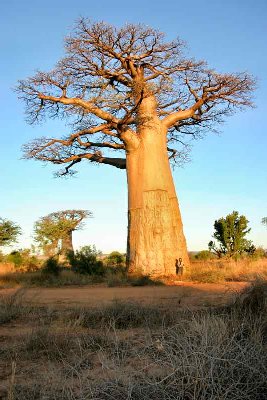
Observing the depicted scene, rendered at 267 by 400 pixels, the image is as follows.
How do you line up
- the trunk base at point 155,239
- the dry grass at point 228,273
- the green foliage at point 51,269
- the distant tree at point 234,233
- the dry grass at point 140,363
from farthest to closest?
the distant tree at point 234,233 < the green foliage at point 51,269 < the trunk base at point 155,239 < the dry grass at point 228,273 < the dry grass at point 140,363

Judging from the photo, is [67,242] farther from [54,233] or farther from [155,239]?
[155,239]

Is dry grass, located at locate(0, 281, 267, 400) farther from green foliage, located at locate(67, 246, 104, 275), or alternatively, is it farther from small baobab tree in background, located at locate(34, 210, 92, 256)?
small baobab tree in background, located at locate(34, 210, 92, 256)

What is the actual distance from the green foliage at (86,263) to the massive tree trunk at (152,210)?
1714 mm

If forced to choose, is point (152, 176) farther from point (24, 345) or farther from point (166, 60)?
point (24, 345)

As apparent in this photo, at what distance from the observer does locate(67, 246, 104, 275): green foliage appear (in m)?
13.1

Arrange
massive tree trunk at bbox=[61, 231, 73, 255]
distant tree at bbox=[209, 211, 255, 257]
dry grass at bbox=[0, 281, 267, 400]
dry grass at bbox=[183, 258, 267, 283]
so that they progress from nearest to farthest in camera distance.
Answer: dry grass at bbox=[0, 281, 267, 400] < dry grass at bbox=[183, 258, 267, 283] < distant tree at bbox=[209, 211, 255, 257] < massive tree trunk at bbox=[61, 231, 73, 255]

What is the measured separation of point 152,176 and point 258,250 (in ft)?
26.0

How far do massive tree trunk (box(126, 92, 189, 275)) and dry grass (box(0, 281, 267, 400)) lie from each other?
685 centimetres

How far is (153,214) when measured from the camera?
37.9 ft

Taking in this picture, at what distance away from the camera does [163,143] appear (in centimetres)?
1227

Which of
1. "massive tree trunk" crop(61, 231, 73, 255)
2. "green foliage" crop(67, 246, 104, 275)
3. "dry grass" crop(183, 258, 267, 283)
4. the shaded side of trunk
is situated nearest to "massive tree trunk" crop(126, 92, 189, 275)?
the shaded side of trunk

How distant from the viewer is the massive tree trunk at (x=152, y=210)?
11.3 meters

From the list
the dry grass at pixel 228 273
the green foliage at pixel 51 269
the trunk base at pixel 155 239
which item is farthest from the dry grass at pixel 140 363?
the green foliage at pixel 51 269

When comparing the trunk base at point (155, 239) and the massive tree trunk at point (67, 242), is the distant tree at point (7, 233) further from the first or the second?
the trunk base at point (155, 239)
